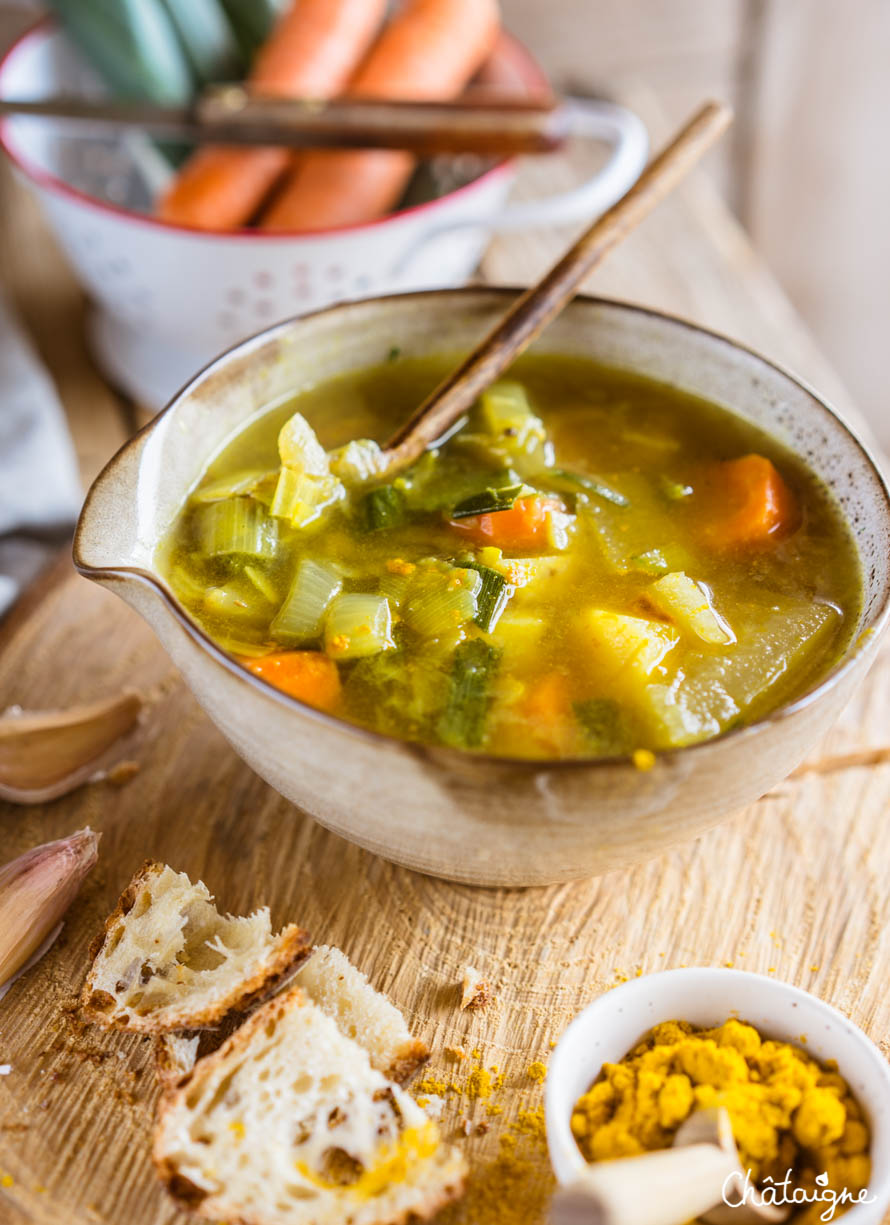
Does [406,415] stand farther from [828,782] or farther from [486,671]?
[828,782]

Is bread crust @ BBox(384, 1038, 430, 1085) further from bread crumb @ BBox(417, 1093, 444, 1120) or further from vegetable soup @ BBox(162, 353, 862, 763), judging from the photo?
vegetable soup @ BBox(162, 353, 862, 763)

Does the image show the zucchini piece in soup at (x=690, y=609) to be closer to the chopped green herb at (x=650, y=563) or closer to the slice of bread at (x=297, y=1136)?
the chopped green herb at (x=650, y=563)

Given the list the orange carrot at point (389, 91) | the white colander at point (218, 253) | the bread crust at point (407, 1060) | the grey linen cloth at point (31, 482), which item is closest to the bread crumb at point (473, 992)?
the bread crust at point (407, 1060)

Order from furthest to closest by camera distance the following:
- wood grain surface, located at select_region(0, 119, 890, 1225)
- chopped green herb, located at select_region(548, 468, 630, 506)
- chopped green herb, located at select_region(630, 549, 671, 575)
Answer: chopped green herb, located at select_region(548, 468, 630, 506) → chopped green herb, located at select_region(630, 549, 671, 575) → wood grain surface, located at select_region(0, 119, 890, 1225)

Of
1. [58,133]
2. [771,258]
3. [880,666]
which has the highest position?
[58,133]

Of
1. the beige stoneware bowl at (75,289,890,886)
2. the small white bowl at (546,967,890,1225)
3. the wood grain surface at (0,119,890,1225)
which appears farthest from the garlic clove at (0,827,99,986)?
the small white bowl at (546,967,890,1225)

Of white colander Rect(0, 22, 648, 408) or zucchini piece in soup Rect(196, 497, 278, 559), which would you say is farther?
white colander Rect(0, 22, 648, 408)

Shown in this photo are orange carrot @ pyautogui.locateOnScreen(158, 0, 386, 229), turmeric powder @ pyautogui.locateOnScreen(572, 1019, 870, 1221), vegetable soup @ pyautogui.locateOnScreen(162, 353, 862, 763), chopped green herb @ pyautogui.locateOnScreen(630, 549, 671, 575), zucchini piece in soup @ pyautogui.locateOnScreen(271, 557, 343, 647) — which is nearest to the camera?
turmeric powder @ pyautogui.locateOnScreen(572, 1019, 870, 1221)

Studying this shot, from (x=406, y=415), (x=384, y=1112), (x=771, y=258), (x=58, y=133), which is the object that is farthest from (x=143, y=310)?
(x=771, y=258)
